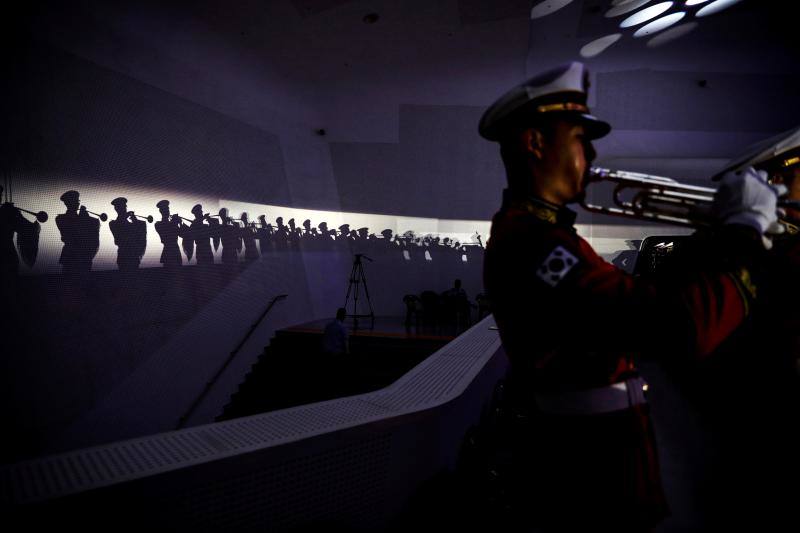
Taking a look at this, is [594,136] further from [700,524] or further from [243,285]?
[243,285]

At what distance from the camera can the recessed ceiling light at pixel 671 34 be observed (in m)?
5.86

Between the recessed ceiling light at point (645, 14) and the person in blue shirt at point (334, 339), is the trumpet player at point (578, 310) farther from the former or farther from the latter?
the recessed ceiling light at point (645, 14)

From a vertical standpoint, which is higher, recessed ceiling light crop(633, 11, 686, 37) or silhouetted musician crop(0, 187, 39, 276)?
recessed ceiling light crop(633, 11, 686, 37)

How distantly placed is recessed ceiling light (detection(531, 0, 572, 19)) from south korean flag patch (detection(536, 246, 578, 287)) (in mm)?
5749

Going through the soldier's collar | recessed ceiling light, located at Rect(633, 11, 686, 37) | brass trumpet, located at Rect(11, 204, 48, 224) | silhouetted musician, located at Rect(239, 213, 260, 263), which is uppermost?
recessed ceiling light, located at Rect(633, 11, 686, 37)

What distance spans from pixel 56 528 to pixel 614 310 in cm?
126

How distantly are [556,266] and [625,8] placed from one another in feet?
21.0

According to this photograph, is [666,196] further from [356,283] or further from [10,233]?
[356,283]

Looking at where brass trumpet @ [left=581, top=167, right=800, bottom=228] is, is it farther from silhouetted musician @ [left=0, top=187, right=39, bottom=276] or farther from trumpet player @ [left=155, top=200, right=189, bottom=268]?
trumpet player @ [left=155, top=200, right=189, bottom=268]

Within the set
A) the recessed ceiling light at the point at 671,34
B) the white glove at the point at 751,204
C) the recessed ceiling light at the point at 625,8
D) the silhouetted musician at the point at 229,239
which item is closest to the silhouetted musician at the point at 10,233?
the silhouetted musician at the point at 229,239

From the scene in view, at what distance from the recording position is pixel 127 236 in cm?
447

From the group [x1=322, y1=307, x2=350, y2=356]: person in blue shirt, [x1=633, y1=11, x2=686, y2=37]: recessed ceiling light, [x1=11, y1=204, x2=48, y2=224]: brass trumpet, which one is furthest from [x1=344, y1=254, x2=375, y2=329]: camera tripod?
[x1=633, y1=11, x2=686, y2=37]: recessed ceiling light

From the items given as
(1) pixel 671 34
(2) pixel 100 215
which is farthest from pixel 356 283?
(1) pixel 671 34

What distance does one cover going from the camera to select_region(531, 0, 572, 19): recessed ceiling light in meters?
5.13
